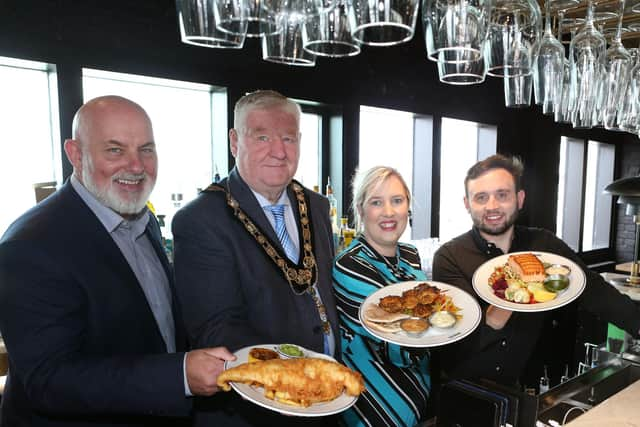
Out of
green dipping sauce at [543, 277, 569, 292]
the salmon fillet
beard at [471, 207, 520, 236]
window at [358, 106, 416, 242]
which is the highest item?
window at [358, 106, 416, 242]

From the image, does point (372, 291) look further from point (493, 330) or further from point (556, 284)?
point (556, 284)

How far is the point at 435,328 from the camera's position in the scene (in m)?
1.47

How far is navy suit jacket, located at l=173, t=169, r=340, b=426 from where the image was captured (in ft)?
4.56

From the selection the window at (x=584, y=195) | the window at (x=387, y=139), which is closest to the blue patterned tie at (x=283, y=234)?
the window at (x=387, y=139)

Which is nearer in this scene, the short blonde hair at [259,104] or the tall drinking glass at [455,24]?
the tall drinking glass at [455,24]

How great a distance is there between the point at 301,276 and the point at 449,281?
0.73m

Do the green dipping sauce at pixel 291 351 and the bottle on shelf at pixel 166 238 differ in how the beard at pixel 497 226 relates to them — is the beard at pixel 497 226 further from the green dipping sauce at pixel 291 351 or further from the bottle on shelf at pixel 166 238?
the bottle on shelf at pixel 166 238

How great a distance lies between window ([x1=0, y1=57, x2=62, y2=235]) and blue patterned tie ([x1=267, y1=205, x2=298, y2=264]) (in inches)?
53.0

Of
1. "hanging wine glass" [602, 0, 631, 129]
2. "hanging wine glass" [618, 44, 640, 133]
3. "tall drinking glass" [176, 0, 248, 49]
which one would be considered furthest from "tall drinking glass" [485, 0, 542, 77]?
"tall drinking glass" [176, 0, 248, 49]

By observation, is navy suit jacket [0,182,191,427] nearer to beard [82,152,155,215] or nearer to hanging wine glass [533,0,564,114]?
beard [82,152,155,215]

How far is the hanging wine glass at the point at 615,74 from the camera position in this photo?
1.30m

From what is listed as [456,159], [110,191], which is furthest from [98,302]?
[456,159]

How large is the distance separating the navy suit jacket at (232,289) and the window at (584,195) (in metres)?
5.81

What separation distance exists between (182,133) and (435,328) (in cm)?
218
